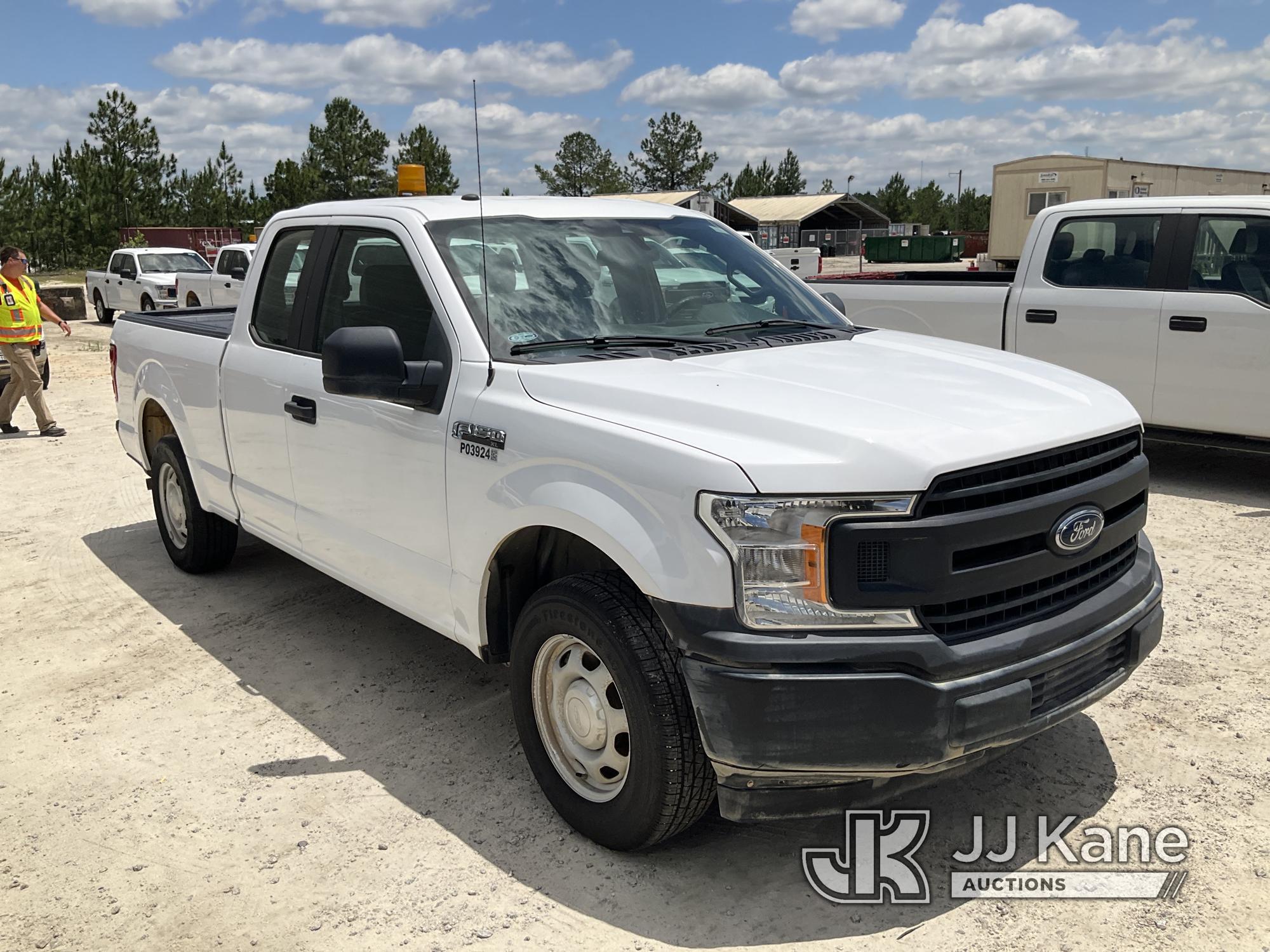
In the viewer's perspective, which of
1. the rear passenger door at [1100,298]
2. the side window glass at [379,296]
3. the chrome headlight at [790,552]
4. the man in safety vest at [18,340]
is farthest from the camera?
the man in safety vest at [18,340]

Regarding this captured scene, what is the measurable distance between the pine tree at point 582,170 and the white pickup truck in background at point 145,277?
285ft

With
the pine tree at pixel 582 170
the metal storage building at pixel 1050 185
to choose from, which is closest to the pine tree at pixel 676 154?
the pine tree at pixel 582 170

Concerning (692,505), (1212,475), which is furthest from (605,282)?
(1212,475)

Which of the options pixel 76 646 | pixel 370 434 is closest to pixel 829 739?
pixel 370 434

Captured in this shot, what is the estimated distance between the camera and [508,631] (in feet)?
12.3

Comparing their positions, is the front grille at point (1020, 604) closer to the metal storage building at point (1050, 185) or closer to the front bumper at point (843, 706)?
the front bumper at point (843, 706)

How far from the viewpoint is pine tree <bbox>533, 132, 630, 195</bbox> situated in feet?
360

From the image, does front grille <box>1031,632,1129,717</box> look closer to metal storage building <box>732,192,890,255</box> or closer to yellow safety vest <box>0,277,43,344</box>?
yellow safety vest <box>0,277,43,344</box>

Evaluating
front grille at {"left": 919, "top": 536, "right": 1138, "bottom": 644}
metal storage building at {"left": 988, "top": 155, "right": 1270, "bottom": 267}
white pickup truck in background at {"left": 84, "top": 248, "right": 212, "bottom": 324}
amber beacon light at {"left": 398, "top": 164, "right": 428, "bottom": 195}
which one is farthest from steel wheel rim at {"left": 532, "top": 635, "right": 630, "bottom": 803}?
metal storage building at {"left": 988, "top": 155, "right": 1270, "bottom": 267}

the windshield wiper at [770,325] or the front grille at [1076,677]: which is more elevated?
the windshield wiper at [770,325]

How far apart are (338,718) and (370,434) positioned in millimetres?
1197

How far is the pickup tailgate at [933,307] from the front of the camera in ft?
27.7

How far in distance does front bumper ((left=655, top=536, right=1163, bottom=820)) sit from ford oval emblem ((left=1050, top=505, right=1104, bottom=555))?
242mm

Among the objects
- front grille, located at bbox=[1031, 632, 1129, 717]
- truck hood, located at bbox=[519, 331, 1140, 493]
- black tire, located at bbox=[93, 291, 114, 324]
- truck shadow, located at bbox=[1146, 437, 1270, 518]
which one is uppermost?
truck hood, located at bbox=[519, 331, 1140, 493]
